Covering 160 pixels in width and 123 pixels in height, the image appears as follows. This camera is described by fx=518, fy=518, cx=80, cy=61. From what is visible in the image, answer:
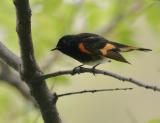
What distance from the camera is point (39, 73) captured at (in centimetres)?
137

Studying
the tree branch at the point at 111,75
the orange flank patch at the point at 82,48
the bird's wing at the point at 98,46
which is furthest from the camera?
the orange flank patch at the point at 82,48

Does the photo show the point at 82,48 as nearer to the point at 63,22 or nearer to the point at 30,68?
the point at 63,22

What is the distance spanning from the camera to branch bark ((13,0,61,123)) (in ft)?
3.98

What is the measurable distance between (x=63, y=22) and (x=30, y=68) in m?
1.02

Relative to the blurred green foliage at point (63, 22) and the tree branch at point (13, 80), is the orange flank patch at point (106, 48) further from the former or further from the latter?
the tree branch at point (13, 80)

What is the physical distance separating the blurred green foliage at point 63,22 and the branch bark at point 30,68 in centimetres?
73

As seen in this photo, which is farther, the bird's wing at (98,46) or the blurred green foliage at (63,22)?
the blurred green foliage at (63,22)

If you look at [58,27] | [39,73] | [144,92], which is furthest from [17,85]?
[144,92]

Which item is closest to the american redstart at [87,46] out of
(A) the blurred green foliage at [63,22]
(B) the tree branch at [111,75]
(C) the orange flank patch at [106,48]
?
(C) the orange flank patch at [106,48]

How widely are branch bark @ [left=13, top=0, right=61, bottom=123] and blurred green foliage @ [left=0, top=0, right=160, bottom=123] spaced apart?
73 cm

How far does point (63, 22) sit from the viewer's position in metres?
2.35

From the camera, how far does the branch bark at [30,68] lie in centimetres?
121

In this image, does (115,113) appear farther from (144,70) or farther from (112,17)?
(112,17)

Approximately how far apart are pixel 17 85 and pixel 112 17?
1.86ft
